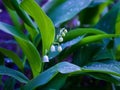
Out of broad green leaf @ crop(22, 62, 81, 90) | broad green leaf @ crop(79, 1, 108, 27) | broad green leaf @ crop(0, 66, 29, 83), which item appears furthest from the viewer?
broad green leaf @ crop(79, 1, 108, 27)

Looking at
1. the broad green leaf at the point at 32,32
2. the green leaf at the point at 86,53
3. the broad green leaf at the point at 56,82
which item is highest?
the broad green leaf at the point at 32,32

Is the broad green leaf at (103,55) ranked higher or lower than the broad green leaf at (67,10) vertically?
lower

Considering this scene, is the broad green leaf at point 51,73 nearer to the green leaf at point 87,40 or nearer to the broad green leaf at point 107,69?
the broad green leaf at point 107,69

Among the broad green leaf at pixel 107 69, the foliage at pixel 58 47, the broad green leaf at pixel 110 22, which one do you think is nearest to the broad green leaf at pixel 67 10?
the foliage at pixel 58 47

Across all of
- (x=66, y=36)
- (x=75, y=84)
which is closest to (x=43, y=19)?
(x=66, y=36)

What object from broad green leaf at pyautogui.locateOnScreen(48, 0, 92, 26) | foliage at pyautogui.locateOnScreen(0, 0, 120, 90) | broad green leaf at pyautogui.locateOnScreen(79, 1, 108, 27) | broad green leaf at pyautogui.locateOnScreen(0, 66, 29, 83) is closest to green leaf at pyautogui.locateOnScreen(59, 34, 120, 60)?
foliage at pyautogui.locateOnScreen(0, 0, 120, 90)

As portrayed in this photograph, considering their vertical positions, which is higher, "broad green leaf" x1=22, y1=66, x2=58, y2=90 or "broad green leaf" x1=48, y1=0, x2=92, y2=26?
"broad green leaf" x1=48, y1=0, x2=92, y2=26

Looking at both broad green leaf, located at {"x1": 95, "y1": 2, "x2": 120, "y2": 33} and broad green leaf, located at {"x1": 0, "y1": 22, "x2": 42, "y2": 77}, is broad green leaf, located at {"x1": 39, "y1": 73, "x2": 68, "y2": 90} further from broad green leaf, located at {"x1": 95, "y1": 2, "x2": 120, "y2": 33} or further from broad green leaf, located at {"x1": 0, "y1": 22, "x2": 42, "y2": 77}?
broad green leaf, located at {"x1": 95, "y1": 2, "x2": 120, "y2": 33}

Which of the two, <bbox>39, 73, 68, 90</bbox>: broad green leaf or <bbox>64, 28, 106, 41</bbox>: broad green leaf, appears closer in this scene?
<bbox>39, 73, 68, 90</bbox>: broad green leaf
